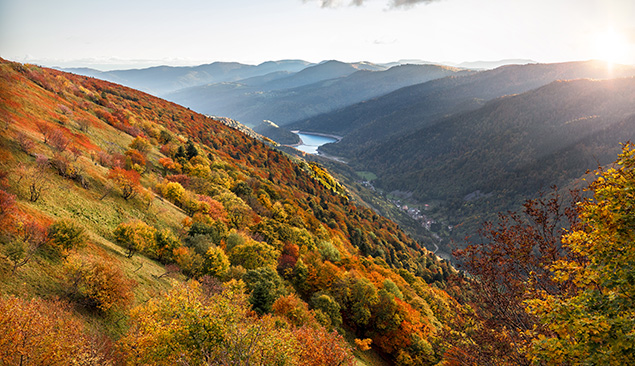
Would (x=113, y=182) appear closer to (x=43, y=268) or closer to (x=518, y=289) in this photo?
(x=43, y=268)

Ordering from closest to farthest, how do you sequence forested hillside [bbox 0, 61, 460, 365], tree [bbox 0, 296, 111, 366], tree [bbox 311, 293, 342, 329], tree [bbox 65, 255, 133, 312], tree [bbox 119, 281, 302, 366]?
tree [bbox 0, 296, 111, 366] < tree [bbox 119, 281, 302, 366] < forested hillside [bbox 0, 61, 460, 365] < tree [bbox 65, 255, 133, 312] < tree [bbox 311, 293, 342, 329]

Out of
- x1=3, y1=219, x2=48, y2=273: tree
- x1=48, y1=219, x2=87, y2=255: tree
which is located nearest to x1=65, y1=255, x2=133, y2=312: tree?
x1=48, y1=219, x2=87, y2=255: tree

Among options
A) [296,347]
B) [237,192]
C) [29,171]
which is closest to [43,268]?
[29,171]

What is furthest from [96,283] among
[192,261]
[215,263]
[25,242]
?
[215,263]

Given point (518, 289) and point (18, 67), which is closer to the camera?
point (518, 289)

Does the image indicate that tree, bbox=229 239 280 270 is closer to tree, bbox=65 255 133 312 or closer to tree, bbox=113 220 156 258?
tree, bbox=113 220 156 258
